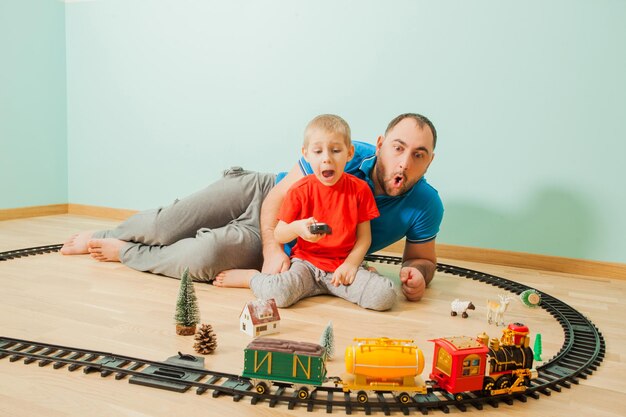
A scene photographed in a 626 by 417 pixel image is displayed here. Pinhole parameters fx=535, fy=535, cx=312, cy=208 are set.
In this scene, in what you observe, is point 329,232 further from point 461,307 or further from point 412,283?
point 461,307

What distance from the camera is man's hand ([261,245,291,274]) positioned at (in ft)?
7.58

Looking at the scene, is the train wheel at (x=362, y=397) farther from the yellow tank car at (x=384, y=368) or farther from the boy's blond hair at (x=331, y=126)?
the boy's blond hair at (x=331, y=126)

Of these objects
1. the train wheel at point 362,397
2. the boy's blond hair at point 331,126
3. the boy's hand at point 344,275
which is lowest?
the train wheel at point 362,397

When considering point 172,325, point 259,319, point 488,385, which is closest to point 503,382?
point 488,385

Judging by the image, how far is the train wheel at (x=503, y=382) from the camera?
144 centimetres

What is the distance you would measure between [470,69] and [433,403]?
7.92ft

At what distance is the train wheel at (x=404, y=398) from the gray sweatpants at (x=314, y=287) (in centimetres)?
78

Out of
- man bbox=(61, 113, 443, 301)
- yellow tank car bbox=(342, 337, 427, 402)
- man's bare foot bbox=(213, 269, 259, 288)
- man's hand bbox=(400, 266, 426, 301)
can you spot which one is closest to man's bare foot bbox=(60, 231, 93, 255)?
man bbox=(61, 113, 443, 301)

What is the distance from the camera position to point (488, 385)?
142 centimetres

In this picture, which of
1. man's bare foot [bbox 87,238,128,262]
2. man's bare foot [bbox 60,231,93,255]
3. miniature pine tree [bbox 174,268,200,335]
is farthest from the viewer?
man's bare foot [bbox 60,231,93,255]

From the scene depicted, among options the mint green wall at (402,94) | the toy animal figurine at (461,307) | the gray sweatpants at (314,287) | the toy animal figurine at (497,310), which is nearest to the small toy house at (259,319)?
the gray sweatpants at (314,287)

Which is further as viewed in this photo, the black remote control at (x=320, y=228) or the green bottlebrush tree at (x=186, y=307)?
the black remote control at (x=320, y=228)

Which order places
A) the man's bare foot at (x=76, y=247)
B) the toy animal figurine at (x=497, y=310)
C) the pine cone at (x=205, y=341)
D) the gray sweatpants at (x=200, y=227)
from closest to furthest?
the pine cone at (x=205, y=341), the toy animal figurine at (x=497, y=310), the gray sweatpants at (x=200, y=227), the man's bare foot at (x=76, y=247)

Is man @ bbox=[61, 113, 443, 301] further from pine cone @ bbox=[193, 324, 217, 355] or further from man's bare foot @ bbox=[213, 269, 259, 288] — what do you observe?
pine cone @ bbox=[193, 324, 217, 355]
